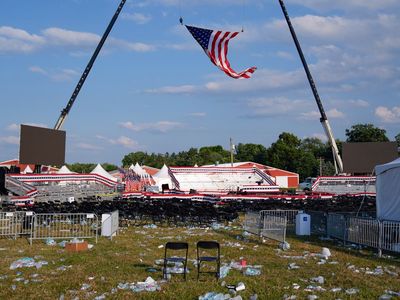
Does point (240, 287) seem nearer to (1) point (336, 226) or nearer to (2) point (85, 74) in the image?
(1) point (336, 226)

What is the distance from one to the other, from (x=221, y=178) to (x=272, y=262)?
42.5 m

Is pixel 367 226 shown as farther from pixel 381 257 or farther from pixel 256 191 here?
pixel 256 191

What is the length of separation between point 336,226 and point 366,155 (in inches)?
1399

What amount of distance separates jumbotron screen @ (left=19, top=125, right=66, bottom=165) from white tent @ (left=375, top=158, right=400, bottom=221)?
93.6 feet

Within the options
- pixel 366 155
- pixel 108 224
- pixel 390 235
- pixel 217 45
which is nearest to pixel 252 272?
pixel 390 235

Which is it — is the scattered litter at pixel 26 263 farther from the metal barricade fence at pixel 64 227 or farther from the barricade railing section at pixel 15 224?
the barricade railing section at pixel 15 224

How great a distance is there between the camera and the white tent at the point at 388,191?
1747 cm

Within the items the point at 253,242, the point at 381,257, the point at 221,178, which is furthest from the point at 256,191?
the point at 381,257

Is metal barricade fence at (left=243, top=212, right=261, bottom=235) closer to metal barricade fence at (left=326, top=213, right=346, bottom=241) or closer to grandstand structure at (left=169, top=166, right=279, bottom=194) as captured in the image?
metal barricade fence at (left=326, top=213, right=346, bottom=241)

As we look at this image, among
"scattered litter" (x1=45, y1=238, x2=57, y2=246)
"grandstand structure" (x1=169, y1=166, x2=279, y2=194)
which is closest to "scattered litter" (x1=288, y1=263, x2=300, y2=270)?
"scattered litter" (x1=45, y1=238, x2=57, y2=246)

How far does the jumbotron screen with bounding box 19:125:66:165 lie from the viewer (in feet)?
127

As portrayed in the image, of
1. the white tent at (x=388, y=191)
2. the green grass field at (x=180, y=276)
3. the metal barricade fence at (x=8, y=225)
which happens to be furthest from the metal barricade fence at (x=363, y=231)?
the metal barricade fence at (x=8, y=225)

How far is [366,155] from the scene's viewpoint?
165ft

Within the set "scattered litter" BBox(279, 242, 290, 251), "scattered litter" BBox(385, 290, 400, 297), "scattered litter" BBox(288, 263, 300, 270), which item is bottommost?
"scattered litter" BBox(385, 290, 400, 297)
